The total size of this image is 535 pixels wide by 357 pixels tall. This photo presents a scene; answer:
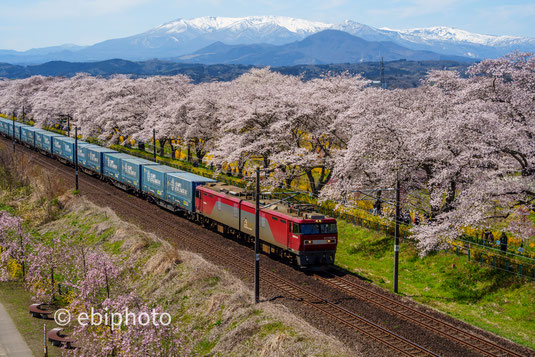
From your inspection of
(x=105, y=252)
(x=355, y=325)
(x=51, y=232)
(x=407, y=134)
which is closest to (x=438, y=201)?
(x=407, y=134)

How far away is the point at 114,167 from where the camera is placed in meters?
51.0

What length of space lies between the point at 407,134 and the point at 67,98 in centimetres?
7839

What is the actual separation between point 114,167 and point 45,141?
85.9 feet

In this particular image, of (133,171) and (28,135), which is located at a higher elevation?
(28,135)

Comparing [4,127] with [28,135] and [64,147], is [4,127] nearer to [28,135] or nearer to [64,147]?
[28,135]

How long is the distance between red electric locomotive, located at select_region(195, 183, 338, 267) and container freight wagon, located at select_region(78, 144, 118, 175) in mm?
23678

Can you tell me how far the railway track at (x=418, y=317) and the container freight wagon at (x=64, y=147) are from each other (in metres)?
43.4

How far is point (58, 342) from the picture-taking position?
21984 millimetres

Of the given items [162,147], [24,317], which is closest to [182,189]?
[24,317]

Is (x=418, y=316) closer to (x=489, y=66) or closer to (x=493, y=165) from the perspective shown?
(x=493, y=165)

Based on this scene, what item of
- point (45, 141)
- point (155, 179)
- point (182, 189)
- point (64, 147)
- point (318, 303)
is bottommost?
Result: point (318, 303)

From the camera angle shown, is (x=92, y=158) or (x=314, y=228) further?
(x=92, y=158)

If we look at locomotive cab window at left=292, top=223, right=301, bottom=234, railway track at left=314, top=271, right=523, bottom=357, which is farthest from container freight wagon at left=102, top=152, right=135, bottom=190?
railway track at left=314, top=271, right=523, bottom=357

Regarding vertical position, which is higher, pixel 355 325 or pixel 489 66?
pixel 489 66
